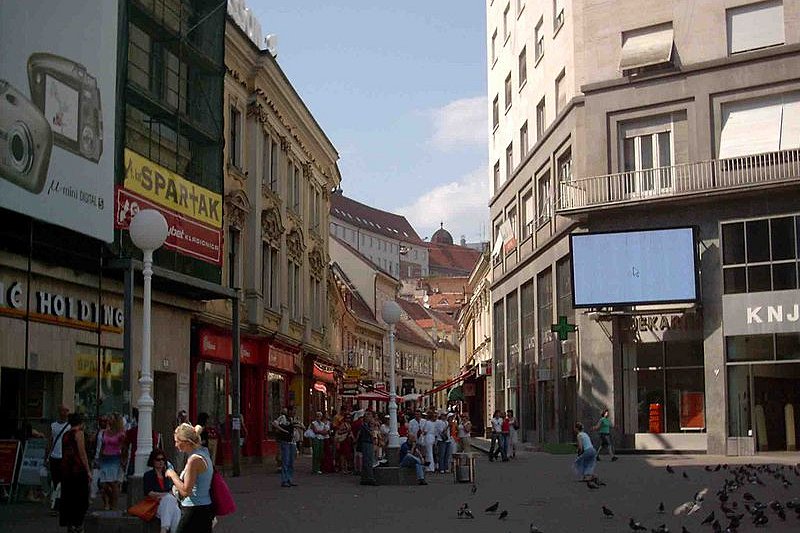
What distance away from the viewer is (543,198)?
45719mm

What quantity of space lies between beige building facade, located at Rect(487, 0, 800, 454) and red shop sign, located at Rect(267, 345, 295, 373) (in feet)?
33.7

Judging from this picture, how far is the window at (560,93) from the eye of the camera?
42.7m

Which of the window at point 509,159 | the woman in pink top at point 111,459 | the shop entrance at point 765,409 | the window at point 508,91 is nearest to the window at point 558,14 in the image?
the window at point 509,159

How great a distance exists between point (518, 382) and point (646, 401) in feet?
47.9

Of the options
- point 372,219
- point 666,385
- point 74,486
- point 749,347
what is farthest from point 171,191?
point 372,219

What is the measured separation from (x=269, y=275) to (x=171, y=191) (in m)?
11.7

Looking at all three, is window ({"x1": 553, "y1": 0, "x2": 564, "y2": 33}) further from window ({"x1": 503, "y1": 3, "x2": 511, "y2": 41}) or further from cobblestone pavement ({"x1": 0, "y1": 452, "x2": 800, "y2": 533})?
cobblestone pavement ({"x1": 0, "y1": 452, "x2": 800, "y2": 533})

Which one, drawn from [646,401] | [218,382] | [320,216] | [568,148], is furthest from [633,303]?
[320,216]

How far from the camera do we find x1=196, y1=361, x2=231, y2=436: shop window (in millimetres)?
30641

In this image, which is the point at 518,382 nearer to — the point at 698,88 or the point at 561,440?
the point at 561,440

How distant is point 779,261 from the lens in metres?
34.6

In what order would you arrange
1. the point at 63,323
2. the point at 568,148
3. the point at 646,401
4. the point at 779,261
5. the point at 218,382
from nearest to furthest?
the point at 63,323
the point at 218,382
the point at 779,261
the point at 646,401
the point at 568,148

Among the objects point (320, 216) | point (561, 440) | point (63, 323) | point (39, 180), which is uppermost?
point (320, 216)

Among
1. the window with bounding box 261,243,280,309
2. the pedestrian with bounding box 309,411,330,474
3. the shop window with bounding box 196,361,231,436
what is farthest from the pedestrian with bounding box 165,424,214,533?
the window with bounding box 261,243,280,309
